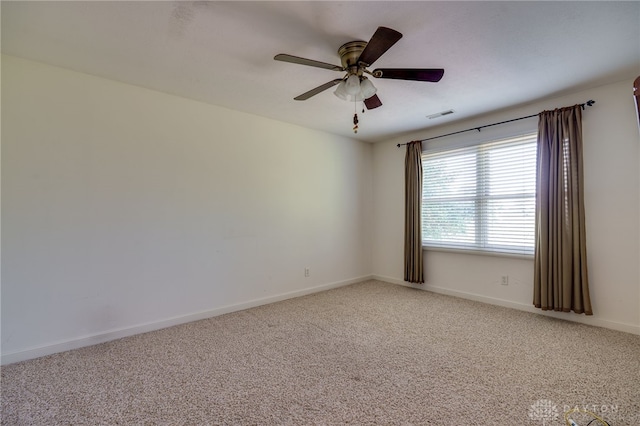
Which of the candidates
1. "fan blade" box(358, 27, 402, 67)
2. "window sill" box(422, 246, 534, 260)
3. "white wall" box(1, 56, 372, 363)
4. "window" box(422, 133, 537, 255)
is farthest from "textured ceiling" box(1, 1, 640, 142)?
"window sill" box(422, 246, 534, 260)

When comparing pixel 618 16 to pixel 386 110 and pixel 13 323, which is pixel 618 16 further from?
pixel 13 323

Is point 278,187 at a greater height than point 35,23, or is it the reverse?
point 35,23

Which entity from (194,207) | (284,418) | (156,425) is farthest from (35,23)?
(284,418)

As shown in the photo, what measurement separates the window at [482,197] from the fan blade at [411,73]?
217 cm

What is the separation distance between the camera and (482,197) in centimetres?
382

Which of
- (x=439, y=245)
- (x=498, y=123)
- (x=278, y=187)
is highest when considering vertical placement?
(x=498, y=123)

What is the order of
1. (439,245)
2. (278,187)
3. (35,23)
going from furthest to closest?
(439,245)
(278,187)
(35,23)

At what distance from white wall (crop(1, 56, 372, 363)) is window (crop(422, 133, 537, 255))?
188 centimetres

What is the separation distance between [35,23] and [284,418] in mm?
3006

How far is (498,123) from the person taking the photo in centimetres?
363

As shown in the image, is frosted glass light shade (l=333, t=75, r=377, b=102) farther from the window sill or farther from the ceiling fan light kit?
the window sill

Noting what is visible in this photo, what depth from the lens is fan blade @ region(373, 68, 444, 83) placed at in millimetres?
1999

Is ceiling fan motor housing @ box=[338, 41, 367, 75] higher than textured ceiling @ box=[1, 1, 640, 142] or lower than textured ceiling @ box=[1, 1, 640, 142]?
lower

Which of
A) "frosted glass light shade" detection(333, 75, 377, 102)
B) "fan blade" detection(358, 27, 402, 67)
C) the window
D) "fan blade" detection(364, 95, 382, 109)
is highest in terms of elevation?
"fan blade" detection(358, 27, 402, 67)
